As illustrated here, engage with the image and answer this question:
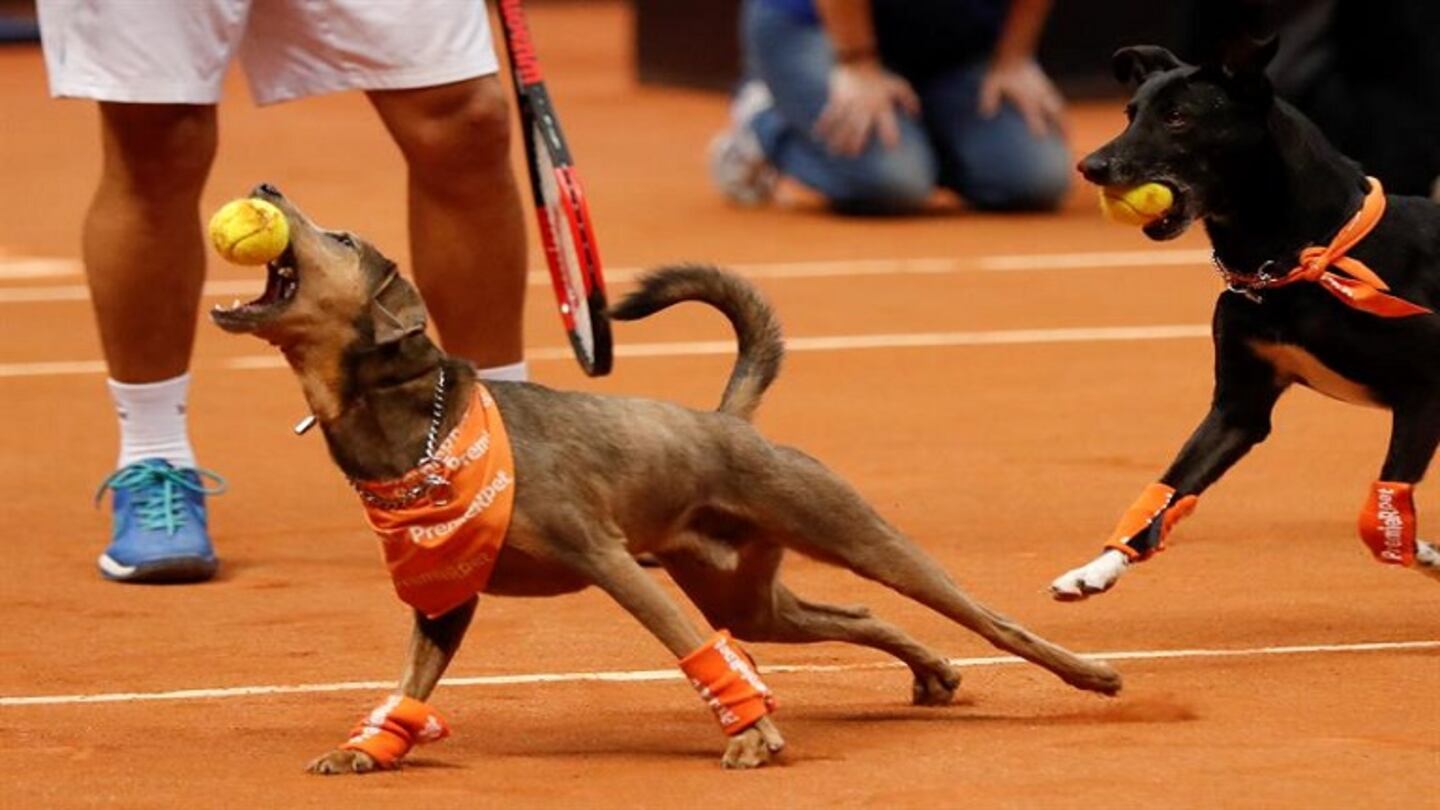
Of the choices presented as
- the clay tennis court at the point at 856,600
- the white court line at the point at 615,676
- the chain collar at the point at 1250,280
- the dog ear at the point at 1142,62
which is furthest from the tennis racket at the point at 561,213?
the chain collar at the point at 1250,280

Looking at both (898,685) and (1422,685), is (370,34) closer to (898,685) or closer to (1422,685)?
(898,685)

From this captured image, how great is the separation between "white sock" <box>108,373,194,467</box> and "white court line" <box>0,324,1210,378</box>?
96.3 inches

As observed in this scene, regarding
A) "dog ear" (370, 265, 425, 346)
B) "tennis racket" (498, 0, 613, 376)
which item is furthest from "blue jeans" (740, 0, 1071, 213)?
"dog ear" (370, 265, 425, 346)

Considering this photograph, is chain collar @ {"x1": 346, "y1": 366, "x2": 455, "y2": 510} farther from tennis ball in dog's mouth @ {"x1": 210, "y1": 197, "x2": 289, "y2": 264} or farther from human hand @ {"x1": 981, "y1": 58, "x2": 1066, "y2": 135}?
human hand @ {"x1": 981, "y1": 58, "x2": 1066, "y2": 135}

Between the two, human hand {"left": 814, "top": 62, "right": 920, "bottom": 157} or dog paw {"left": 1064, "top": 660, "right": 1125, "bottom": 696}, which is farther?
human hand {"left": 814, "top": 62, "right": 920, "bottom": 157}

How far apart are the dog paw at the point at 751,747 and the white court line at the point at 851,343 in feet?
13.7

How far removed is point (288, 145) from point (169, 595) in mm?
8936

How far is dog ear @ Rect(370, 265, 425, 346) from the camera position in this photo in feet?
13.6

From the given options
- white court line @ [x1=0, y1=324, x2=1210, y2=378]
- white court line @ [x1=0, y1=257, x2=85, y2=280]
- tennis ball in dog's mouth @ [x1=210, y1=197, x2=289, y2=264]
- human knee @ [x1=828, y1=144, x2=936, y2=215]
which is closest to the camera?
tennis ball in dog's mouth @ [x1=210, y1=197, x2=289, y2=264]

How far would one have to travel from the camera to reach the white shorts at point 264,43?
5488mm

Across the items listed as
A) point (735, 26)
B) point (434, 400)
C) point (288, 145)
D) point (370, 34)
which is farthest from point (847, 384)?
point (735, 26)

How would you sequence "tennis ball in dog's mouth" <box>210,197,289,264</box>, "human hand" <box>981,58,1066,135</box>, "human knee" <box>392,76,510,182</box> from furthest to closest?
1. "human hand" <box>981,58,1066,135</box>
2. "human knee" <box>392,76,510,182</box>
3. "tennis ball in dog's mouth" <box>210,197,289,264</box>

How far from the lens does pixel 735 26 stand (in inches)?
656

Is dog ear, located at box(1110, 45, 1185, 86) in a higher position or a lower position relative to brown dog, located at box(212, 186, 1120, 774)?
higher
